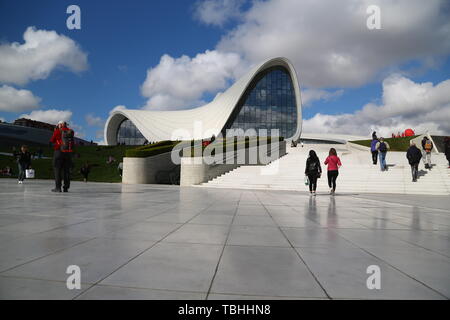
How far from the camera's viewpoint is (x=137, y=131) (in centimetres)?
5869

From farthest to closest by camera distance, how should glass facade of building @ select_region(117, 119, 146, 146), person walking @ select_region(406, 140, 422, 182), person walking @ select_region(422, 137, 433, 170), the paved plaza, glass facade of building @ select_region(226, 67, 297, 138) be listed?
1. glass facade of building @ select_region(117, 119, 146, 146)
2. glass facade of building @ select_region(226, 67, 297, 138)
3. person walking @ select_region(422, 137, 433, 170)
4. person walking @ select_region(406, 140, 422, 182)
5. the paved plaza

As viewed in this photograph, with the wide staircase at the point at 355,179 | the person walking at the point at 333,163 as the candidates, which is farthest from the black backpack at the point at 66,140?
the person walking at the point at 333,163

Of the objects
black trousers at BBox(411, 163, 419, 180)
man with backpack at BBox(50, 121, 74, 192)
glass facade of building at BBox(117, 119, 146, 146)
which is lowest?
black trousers at BBox(411, 163, 419, 180)

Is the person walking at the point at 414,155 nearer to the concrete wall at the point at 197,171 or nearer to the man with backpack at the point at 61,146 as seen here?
the concrete wall at the point at 197,171

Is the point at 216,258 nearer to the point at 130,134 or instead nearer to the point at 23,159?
the point at 23,159

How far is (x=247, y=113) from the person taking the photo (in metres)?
54.1

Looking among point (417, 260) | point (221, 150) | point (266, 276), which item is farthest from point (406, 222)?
point (221, 150)

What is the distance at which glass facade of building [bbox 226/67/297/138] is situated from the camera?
5391 cm

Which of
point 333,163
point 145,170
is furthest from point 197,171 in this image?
point 333,163

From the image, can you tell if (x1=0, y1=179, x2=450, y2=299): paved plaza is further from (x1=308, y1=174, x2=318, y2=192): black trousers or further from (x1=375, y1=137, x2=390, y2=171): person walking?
(x1=375, y1=137, x2=390, y2=171): person walking

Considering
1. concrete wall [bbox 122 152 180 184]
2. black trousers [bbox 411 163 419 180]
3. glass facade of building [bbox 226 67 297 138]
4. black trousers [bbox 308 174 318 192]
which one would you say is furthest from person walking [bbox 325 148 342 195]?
glass facade of building [bbox 226 67 297 138]

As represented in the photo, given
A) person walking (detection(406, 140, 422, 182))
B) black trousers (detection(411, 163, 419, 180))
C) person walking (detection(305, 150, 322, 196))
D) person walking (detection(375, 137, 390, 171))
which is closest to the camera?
person walking (detection(305, 150, 322, 196))

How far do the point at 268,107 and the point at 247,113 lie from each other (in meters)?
4.29
